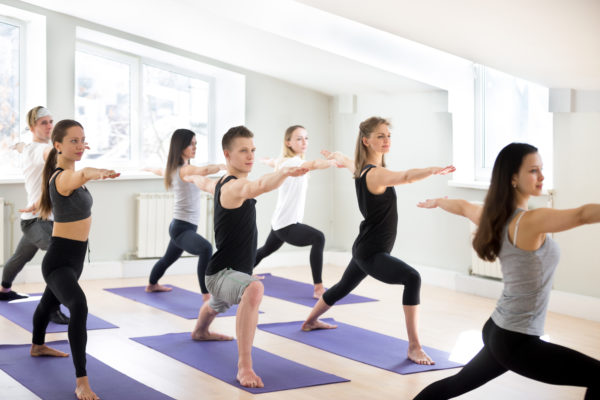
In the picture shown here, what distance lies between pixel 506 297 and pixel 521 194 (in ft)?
1.17

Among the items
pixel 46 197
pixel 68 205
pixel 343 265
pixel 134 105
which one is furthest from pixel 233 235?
pixel 343 265

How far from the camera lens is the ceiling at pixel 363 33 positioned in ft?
14.5

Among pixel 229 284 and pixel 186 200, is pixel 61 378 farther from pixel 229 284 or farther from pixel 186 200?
pixel 186 200

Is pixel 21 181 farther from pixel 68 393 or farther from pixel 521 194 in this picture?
pixel 521 194

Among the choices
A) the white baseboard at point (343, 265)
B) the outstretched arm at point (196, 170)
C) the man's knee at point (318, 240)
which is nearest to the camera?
the outstretched arm at point (196, 170)

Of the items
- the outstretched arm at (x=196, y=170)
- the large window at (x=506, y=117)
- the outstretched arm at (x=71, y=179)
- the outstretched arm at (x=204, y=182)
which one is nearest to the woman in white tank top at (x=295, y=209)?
the outstretched arm at (x=196, y=170)

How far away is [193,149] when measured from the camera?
5820mm

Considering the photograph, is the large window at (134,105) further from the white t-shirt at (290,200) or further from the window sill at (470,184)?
the window sill at (470,184)

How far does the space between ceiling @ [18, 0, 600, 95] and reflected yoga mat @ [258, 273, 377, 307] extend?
77.8 inches

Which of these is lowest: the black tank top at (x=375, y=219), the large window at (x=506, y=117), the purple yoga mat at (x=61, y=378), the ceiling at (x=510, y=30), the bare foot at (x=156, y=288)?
the purple yoga mat at (x=61, y=378)

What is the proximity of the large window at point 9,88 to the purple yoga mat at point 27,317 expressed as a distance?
1732 mm

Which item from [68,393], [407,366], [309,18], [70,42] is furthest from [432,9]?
[70,42]

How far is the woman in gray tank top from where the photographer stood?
2516 mm

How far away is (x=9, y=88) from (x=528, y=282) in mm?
5748
